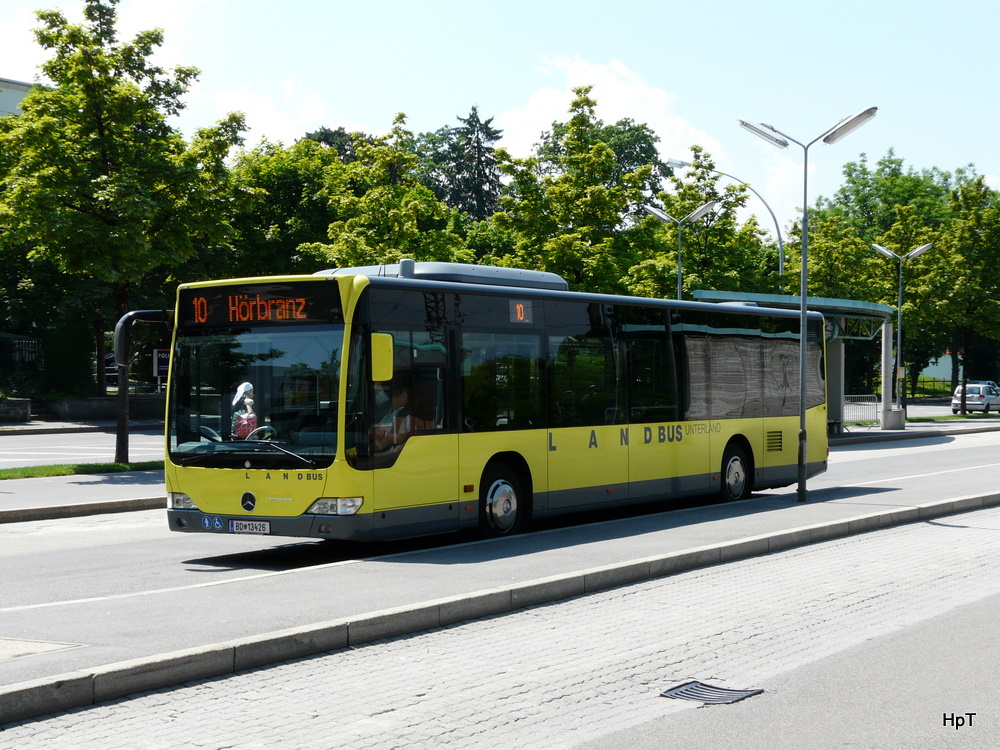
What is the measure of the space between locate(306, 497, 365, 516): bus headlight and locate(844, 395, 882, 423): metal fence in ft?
128

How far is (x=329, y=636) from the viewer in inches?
286

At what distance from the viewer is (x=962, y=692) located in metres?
6.21

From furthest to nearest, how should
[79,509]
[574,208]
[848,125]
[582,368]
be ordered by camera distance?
[574,208], [848,125], [79,509], [582,368]

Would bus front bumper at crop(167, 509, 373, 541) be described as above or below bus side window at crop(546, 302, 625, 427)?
below

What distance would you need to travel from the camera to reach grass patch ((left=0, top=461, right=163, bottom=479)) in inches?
826

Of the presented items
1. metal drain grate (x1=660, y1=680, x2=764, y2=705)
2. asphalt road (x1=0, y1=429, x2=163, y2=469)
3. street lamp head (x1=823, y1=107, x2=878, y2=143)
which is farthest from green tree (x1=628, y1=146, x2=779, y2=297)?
metal drain grate (x1=660, y1=680, x2=764, y2=705)

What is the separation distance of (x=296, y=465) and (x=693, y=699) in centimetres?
581

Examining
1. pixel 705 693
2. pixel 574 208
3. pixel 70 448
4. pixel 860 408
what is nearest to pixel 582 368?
pixel 705 693

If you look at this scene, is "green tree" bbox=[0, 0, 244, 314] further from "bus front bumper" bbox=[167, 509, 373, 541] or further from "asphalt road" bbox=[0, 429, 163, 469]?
"bus front bumper" bbox=[167, 509, 373, 541]

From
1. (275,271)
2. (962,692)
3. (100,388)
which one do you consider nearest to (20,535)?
(962,692)

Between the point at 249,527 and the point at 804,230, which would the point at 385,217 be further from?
the point at 249,527

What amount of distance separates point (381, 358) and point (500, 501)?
2575 mm

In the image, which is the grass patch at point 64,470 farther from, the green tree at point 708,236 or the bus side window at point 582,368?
the green tree at point 708,236

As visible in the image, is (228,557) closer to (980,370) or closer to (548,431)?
(548,431)
